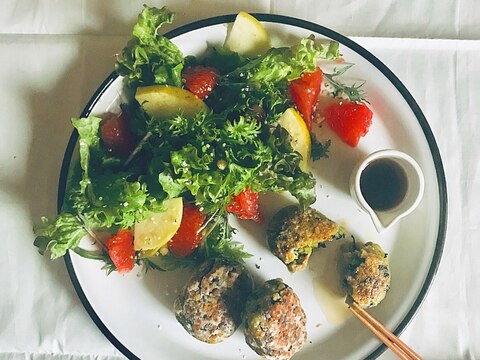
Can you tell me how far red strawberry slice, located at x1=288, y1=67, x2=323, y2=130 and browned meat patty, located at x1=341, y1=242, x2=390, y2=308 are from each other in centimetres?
34

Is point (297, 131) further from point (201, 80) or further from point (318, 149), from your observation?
point (201, 80)

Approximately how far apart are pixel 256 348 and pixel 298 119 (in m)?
0.55

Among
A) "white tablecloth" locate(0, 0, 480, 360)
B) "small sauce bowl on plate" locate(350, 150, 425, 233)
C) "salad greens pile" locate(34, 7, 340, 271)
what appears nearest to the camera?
"salad greens pile" locate(34, 7, 340, 271)

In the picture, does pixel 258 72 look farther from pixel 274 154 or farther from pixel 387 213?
pixel 387 213

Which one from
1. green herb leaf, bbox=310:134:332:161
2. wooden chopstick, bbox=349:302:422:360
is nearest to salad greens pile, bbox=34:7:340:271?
green herb leaf, bbox=310:134:332:161

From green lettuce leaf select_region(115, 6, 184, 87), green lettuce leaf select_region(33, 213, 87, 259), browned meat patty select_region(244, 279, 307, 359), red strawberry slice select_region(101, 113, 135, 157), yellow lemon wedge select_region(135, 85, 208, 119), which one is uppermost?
green lettuce leaf select_region(115, 6, 184, 87)

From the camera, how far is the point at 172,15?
4.91ft

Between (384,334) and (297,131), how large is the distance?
1.78 feet

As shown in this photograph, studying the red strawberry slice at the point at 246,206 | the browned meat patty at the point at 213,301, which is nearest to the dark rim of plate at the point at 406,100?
the browned meat patty at the point at 213,301

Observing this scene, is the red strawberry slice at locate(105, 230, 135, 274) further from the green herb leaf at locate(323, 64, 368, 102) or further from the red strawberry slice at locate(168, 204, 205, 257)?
the green herb leaf at locate(323, 64, 368, 102)

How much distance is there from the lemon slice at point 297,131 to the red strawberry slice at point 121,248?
17.7 inches

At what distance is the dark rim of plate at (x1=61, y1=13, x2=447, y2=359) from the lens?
1.51m

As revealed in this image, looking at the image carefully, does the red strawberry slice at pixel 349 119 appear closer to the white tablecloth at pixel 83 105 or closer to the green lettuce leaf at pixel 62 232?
the white tablecloth at pixel 83 105

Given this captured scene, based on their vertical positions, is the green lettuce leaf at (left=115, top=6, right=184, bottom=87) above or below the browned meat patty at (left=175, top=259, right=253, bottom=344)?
above
